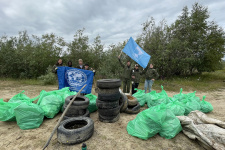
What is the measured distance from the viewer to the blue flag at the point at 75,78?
512 cm

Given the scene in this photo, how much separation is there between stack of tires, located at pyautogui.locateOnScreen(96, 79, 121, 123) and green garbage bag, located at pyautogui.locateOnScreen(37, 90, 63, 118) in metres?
1.27

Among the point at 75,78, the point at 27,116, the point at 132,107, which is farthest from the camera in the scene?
the point at 75,78

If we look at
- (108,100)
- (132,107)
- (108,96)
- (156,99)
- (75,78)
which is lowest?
(132,107)

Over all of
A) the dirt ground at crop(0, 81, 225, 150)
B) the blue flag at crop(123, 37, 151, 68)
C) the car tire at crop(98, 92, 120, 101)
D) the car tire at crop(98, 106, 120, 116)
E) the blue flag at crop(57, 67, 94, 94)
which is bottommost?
the dirt ground at crop(0, 81, 225, 150)

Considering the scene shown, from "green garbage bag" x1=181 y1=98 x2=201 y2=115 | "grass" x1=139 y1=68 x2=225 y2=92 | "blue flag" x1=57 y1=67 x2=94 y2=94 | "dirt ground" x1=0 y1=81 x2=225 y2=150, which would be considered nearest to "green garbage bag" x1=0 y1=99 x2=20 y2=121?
"dirt ground" x1=0 y1=81 x2=225 y2=150

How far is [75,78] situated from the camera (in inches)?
201

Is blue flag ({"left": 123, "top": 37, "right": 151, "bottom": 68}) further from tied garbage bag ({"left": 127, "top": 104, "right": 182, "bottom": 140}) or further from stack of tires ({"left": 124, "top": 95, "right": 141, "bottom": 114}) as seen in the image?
tied garbage bag ({"left": 127, "top": 104, "right": 182, "bottom": 140})

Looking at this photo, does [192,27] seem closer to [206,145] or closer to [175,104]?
[175,104]

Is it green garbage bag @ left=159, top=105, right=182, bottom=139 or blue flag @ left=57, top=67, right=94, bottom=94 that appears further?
blue flag @ left=57, top=67, right=94, bottom=94

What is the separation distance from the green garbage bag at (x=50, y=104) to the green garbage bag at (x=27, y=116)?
1.00ft

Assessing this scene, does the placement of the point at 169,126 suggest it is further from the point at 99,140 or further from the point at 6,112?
the point at 6,112

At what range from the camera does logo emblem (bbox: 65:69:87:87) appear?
5.11 m

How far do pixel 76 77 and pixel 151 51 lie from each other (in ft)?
28.9

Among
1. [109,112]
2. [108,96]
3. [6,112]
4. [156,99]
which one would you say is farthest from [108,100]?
[6,112]
